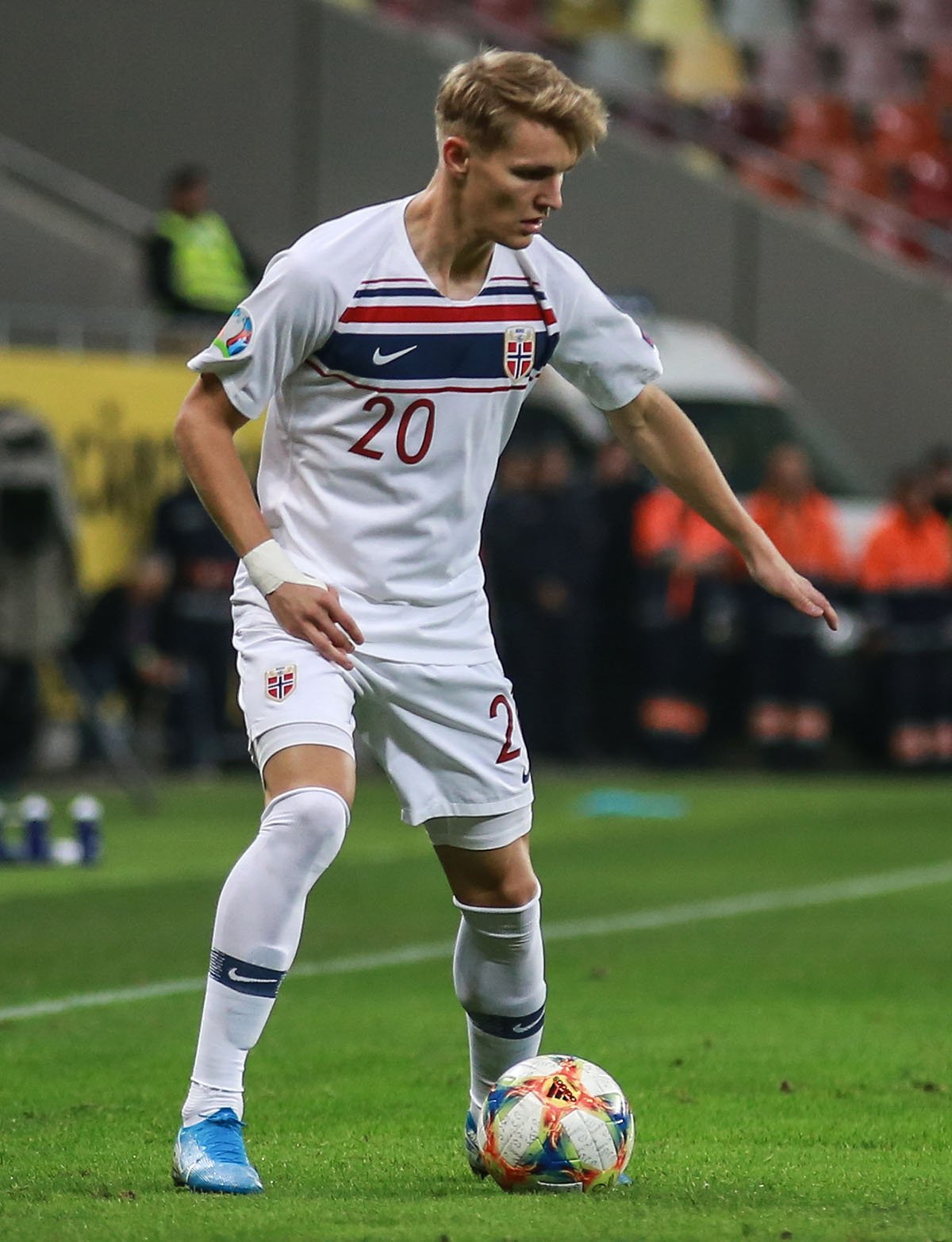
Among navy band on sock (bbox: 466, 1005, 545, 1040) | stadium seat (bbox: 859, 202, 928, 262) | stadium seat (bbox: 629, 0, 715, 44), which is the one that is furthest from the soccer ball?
stadium seat (bbox: 629, 0, 715, 44)

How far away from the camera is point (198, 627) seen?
56.7 feet

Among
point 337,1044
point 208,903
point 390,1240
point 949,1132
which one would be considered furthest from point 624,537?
point 390,1240

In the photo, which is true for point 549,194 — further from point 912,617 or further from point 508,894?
point 912,617

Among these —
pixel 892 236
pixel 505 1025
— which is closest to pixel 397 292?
pixel 505 1025

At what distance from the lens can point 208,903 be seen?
10.5 metres

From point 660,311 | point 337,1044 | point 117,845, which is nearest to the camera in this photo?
point 337,1044

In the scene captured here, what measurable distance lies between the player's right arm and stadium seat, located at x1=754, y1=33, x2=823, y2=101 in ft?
76.4

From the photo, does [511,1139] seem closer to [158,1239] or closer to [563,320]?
[158,1239]

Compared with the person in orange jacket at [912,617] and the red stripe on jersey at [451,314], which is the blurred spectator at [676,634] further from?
the red stripe on jersey at [451,314]

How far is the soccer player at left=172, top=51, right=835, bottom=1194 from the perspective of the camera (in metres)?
4.75

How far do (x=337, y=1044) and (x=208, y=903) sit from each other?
350 cm

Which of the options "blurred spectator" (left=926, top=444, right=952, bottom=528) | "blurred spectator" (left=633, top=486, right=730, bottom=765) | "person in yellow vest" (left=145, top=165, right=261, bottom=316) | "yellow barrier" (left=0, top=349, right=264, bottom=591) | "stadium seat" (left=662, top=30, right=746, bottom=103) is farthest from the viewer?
"stadium seat" (left=662, top=30, right=746, bottom=103)

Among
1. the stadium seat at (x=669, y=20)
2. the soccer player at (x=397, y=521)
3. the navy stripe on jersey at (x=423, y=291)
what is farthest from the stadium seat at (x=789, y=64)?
the navy stripe on jersey at (x=423, y=291)

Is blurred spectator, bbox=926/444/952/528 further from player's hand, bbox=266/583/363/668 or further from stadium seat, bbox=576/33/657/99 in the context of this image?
player's hand, bbox=266/583/363/668
